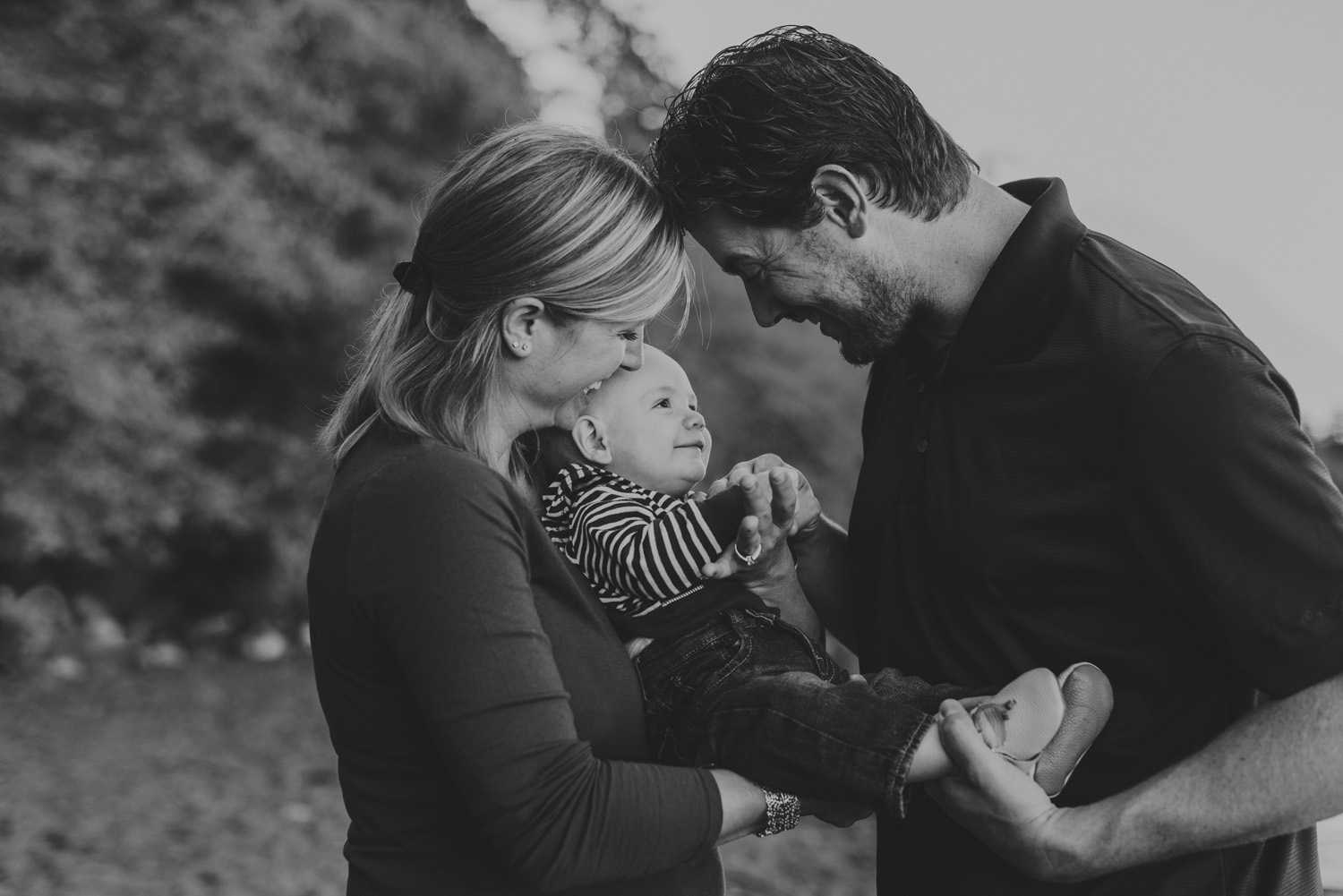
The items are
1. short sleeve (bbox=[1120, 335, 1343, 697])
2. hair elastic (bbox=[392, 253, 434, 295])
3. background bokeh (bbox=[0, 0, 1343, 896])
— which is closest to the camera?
short sleeve (bbox=[1120, 335, 1343, 697])

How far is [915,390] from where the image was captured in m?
2.06

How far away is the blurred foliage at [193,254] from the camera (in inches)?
275

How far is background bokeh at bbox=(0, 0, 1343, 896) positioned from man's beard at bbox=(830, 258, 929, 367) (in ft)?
12.9

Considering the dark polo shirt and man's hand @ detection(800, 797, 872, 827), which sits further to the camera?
man's hand @ detection(800, 797, 872, 827)

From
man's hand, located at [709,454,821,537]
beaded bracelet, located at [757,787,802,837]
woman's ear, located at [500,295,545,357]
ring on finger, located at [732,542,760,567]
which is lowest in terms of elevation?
beaded bracelet, located at [757,787,802,837]

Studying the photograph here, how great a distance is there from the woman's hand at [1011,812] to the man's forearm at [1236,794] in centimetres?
1

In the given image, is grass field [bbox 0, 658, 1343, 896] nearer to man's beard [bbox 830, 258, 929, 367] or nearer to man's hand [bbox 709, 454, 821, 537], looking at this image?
man's hand [bbox 709, 454, 821, 537]

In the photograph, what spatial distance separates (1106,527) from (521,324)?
91 cm

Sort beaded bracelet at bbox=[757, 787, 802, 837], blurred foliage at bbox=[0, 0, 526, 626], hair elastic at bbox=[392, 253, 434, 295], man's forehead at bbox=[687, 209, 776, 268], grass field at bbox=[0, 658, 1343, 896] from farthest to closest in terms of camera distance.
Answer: blurred foliage at bbox=[0, 0, 526, 626] → grass field at bbox=[0, 658, 1343, 896] → man's forehead at bbox=[687, 209, 776, 268] → hair elastic at bbox=[392, 253, 434, 295] → beaded bracelet at bbox=[757, 787, 802, 837]

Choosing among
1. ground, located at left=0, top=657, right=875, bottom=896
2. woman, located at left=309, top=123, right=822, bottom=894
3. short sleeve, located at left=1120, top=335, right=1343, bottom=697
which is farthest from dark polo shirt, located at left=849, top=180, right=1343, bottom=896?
ground, located at left=0, top=657, right=875, bottom=896

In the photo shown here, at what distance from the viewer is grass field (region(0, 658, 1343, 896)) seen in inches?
198

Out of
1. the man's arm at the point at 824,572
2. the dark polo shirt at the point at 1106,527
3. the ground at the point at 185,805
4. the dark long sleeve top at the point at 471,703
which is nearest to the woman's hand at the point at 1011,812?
the dark polo shirt at the point at 1106,527

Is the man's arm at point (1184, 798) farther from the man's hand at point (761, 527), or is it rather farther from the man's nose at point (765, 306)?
the man's nose at point (765, 306)

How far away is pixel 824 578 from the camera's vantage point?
240cm
